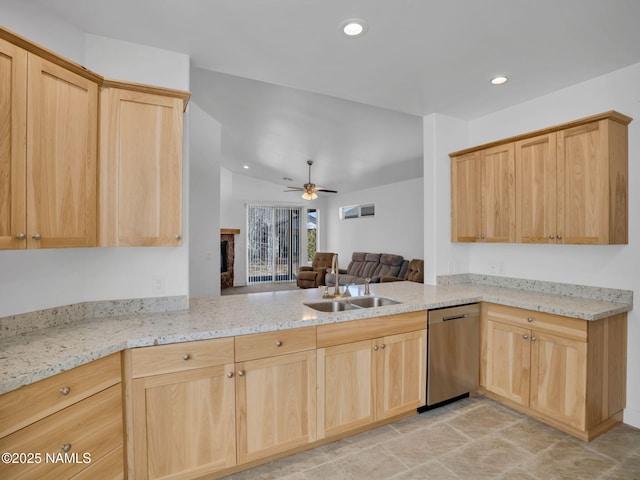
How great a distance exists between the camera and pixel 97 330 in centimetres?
175

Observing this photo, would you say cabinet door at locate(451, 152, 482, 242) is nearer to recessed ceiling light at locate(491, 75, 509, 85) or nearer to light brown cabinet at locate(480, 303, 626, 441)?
recessed ceiling light at locate(491, 75, 509, 85)

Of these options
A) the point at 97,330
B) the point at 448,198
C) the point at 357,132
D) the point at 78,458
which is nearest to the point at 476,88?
the point at 448,198

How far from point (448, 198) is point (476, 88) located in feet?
3.52

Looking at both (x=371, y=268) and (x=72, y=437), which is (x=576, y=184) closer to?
(x=72, y=437)

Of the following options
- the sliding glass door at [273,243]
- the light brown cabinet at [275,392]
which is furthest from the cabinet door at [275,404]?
the sliding glass door at [273,243]

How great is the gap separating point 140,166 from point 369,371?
6.39 feet

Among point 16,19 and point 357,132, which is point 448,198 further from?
point 16,19

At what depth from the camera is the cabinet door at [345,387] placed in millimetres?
2098

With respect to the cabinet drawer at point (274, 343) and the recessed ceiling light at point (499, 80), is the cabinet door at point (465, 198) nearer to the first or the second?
the recessed ceiling light at point (499, 80)

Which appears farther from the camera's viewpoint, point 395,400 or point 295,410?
point 395,400

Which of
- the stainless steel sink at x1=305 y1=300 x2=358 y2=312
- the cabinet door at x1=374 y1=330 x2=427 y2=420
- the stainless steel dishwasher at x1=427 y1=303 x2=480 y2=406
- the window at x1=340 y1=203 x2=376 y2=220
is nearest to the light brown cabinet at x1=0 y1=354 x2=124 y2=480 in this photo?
the stainless steel sink at x1=305 y1=300 x2=358 y2=312

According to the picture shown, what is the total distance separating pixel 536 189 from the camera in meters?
2.71

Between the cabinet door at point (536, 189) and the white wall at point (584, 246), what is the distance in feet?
1.05

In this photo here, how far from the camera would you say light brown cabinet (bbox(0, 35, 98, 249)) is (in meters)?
1.35
